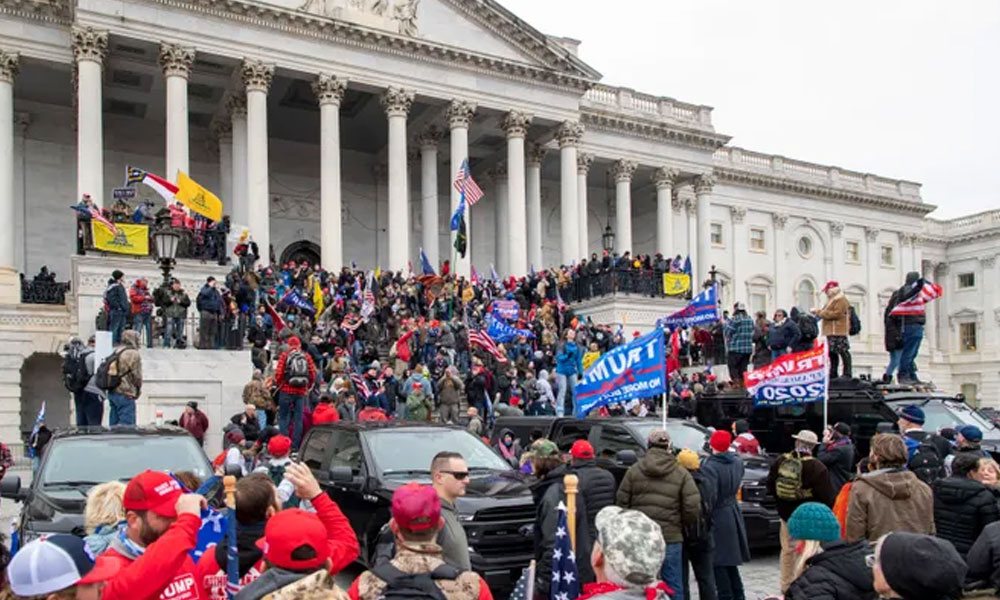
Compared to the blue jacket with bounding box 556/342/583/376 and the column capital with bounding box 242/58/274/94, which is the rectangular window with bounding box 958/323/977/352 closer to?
the blue jacket with bounding box 556/342/583/376

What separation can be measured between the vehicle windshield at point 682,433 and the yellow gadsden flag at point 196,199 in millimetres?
16930

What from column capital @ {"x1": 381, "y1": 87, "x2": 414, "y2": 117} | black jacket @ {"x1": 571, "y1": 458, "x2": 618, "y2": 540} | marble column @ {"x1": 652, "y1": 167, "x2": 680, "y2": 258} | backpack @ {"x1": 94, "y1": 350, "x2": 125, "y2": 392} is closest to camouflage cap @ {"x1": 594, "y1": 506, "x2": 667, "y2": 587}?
black jacket @ {"x1": 571, "y1": 458, "x2": 618, "y2": 540}

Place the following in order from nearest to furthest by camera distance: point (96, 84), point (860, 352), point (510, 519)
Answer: point (510, 519) → point (96, 84) → point (860, 352)

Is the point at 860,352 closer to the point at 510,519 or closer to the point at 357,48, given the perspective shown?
the point at 357,48

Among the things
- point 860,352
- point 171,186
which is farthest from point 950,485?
point 860,352

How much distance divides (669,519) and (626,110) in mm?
38939

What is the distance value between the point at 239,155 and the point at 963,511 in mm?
31466

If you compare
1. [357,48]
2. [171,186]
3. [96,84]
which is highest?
[357,48]

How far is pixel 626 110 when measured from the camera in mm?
44312

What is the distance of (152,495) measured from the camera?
14.0ft

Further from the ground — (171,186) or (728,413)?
(171,186)

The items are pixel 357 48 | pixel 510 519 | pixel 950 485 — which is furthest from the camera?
pixel 357 48

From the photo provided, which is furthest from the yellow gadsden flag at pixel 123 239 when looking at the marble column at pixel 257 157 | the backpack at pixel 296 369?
the backpack at pixel 296 369

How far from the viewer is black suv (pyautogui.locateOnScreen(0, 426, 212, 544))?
8.04 metres
